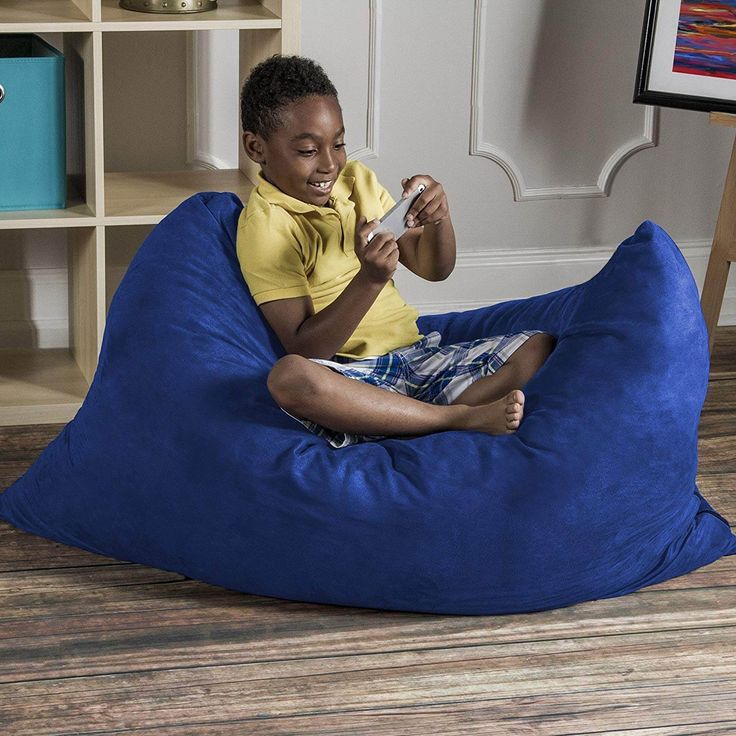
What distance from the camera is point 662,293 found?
76.9 inches

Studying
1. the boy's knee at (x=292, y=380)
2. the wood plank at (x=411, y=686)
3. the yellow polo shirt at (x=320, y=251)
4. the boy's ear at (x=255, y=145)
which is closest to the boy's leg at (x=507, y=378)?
the yellow polo shirt at (x=320, y=251)

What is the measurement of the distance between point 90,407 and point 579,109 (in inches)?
64.3

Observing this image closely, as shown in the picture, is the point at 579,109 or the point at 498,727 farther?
the point at 579,109

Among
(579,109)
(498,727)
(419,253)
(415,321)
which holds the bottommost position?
(498,727)

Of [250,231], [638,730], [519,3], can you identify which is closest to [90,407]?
[250,231]

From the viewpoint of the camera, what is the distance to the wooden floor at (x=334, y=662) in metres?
1.65

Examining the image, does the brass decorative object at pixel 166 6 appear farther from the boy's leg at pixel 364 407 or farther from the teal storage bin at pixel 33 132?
the boy's leg at pixel 364 407

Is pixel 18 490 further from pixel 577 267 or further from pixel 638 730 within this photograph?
pixel 577 267

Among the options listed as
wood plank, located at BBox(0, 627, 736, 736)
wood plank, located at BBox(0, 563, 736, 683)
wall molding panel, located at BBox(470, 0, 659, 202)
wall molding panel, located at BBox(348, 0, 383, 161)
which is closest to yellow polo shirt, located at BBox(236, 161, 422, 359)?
wood plank, located at BBox(0, 563, 736, 683)

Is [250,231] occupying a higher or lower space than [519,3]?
lower

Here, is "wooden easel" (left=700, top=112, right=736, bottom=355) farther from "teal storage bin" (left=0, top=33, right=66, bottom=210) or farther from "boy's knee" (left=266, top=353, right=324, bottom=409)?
"teal storage bin" (left=0, top=33, right=66, bottom=210)

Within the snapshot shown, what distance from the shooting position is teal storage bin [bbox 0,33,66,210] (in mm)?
2484

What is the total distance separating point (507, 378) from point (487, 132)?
1.19m

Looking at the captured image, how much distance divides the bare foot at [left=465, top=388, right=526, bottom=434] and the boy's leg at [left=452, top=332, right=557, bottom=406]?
91 millimetres
